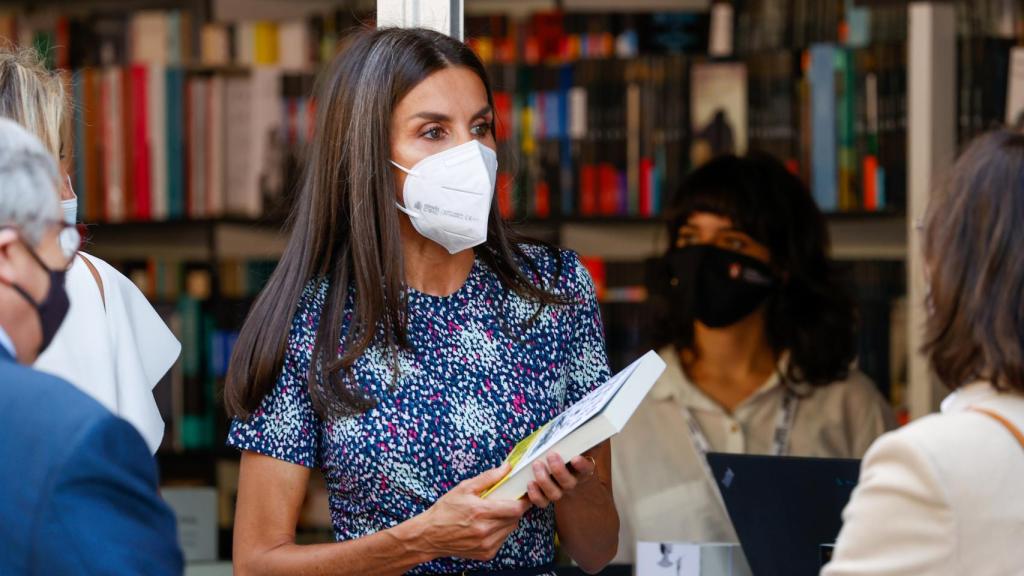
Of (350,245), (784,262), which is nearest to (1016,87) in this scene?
(784,262)

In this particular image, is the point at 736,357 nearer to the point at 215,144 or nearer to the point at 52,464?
the point at 215,144

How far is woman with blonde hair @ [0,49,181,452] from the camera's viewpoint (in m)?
2.00

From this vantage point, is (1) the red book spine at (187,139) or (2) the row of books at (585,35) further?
(1) the red book spine at (187,139)

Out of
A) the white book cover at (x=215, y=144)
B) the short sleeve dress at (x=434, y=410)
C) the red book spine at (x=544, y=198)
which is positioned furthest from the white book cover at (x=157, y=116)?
the short sleeve dress at (x=434, y=410)

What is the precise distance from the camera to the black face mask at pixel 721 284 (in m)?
3.25

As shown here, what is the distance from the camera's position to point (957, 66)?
3775mm

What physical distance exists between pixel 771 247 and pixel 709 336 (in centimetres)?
29

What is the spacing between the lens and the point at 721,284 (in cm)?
326

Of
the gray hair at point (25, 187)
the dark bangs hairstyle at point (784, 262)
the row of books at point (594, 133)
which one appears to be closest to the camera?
the gray hair at point (25, 187)

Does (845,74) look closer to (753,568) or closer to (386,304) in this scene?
(753,568)

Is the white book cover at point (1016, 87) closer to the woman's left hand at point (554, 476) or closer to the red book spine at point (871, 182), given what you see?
the red book spine at point (871, 182)

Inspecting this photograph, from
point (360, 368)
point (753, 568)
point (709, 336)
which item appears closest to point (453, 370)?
point (360, 368)

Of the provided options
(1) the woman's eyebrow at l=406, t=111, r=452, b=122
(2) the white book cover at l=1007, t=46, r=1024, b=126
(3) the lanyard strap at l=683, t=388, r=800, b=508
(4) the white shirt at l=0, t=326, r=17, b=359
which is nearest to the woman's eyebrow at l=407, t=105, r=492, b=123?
(1) the woman's eyebrow at l=406, t=111, r=452, b=122

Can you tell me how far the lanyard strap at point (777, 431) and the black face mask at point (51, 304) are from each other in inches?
84.3
